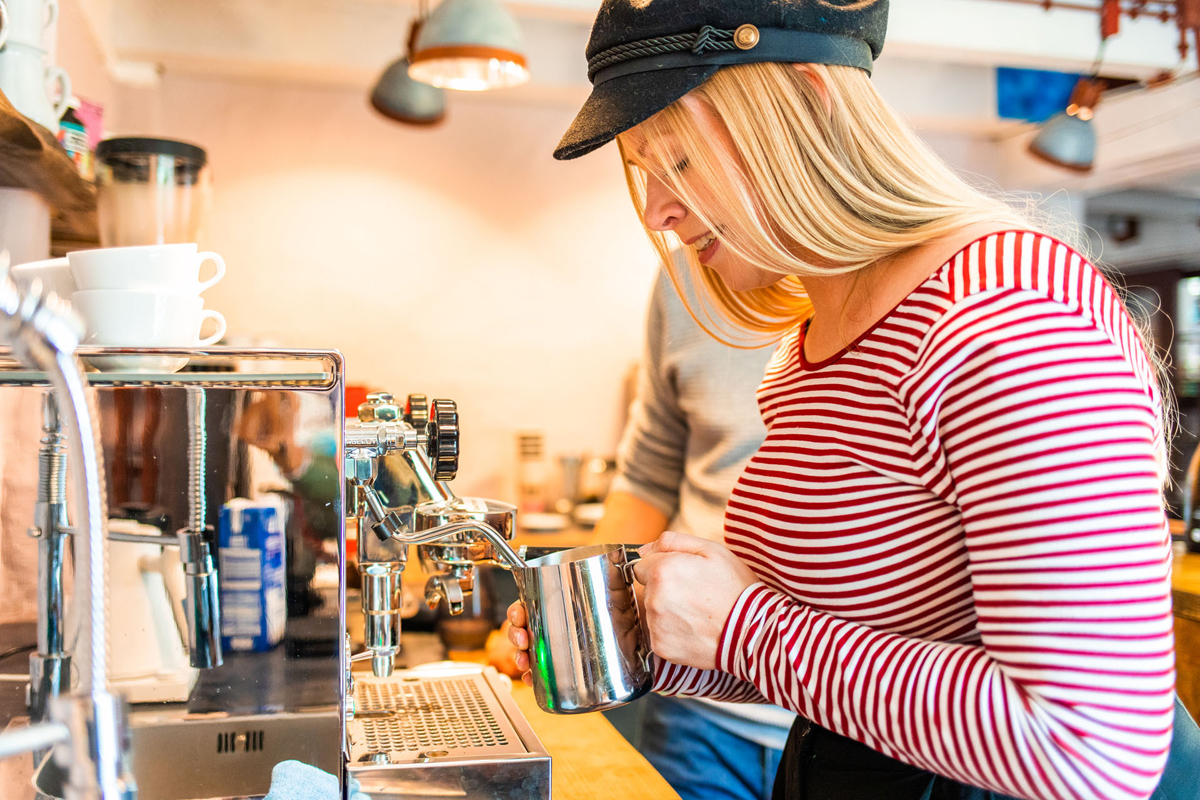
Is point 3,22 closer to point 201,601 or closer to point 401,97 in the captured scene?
point 201,601

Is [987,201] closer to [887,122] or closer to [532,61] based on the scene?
[887,122]

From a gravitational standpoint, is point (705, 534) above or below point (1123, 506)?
below

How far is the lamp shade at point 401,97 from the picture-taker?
2.75 meters

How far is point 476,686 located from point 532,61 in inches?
108

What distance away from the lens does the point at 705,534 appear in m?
1.44

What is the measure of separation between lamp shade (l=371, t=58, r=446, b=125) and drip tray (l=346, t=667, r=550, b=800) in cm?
212

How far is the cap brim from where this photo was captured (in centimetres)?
70

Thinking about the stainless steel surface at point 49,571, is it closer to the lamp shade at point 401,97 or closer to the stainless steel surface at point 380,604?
the stainless steel surface at point 380,604

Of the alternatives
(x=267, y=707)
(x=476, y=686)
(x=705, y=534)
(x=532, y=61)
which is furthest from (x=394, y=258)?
(x=267, y=707)

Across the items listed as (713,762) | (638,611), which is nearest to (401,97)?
(713,762)

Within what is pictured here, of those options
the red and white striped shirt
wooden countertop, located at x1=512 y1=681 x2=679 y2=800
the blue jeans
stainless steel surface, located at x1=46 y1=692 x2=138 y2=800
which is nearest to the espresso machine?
wooden countertop, located at x1=512 y1=681 x2=679 y2=800

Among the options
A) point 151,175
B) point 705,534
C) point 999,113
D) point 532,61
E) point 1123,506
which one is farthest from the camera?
point 999,113

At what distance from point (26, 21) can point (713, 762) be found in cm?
121

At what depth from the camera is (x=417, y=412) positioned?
81 cm
